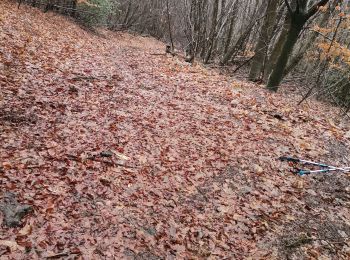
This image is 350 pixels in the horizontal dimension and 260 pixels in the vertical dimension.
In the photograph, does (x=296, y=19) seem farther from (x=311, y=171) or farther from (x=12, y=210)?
(x=12, y=210)

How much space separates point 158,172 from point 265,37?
27.9 feet

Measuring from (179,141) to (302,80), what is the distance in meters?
15.5

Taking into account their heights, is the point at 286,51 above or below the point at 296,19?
below

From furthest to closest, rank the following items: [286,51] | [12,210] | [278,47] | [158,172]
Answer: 1. [278,47]
2. [286,51]
3. [158,172]
4. [12,210]

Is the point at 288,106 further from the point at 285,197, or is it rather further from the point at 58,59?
the point at 58,59

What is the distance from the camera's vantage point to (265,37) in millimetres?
12547

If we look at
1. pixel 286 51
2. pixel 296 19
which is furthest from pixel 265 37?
pixel 296 19

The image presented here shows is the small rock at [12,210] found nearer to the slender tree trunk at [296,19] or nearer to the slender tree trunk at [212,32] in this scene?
the slender tree trunk at [296,19]

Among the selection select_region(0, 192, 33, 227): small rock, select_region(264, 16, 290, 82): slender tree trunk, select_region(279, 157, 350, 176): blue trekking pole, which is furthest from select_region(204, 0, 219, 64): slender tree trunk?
select_region(0, 192, 33, 227): small rock

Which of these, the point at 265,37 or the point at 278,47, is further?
the point at 265,37

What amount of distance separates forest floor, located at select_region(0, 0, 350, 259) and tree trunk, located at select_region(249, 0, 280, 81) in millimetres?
3319

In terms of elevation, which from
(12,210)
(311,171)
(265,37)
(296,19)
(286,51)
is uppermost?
(296,19)

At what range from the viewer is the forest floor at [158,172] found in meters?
4.63

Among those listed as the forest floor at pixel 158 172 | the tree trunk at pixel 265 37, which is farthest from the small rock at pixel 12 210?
the tree trunk at pixel 265 37
